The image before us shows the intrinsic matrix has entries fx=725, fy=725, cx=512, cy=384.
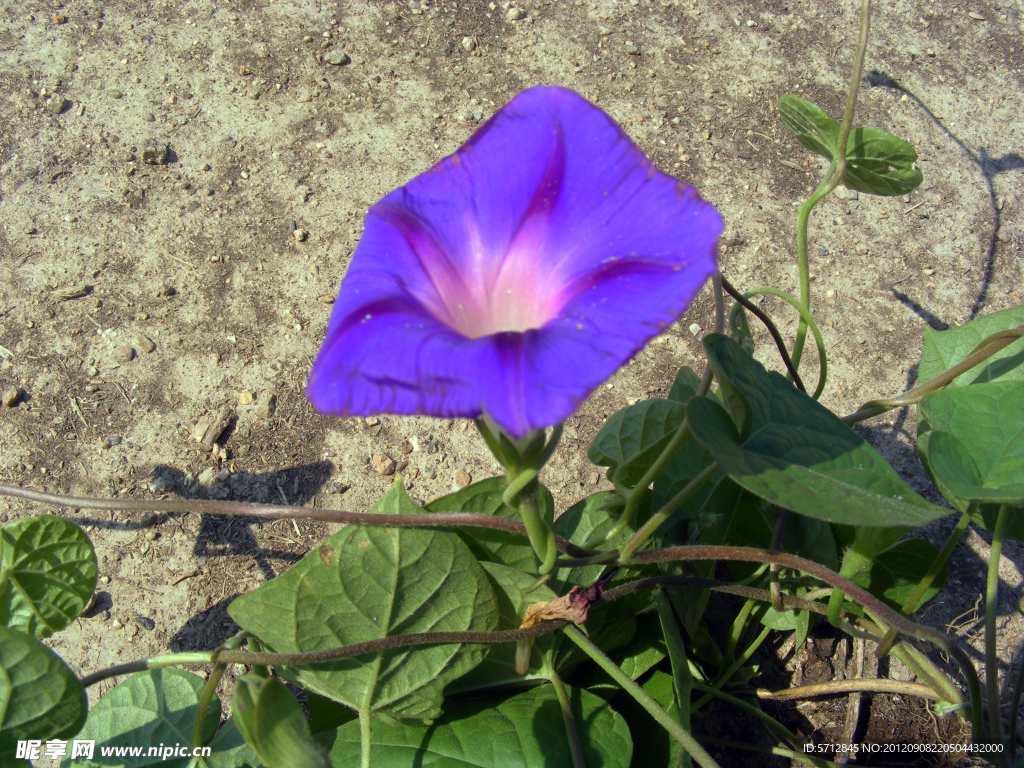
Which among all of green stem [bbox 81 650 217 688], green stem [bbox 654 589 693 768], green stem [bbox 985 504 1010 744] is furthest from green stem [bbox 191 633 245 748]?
green stem [bbox 985 504 1010 744]

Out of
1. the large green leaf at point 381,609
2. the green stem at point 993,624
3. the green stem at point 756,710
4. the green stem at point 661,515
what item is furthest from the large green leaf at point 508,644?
the green stem at point 993,624

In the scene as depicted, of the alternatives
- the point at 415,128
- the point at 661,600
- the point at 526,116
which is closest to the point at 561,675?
the point at 661,600

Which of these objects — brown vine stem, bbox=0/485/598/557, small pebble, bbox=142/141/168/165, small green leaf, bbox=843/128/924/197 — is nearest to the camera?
brown vine stem, bbox=0/485/598/557

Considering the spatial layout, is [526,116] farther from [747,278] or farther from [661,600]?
[747,278]

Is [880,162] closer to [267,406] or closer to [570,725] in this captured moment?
[570,725]

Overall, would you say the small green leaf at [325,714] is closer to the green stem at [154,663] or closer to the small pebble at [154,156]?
the green stem at [154,663]

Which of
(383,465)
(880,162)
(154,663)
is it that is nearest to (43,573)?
(154,663)

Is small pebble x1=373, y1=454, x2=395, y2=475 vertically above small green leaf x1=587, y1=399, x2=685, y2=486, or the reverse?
small green leaf x1=587, y1=399, x2=685, y2=486

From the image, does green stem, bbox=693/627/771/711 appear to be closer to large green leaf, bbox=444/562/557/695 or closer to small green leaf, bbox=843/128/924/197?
large green leaf, bbox=444/562/557/695
